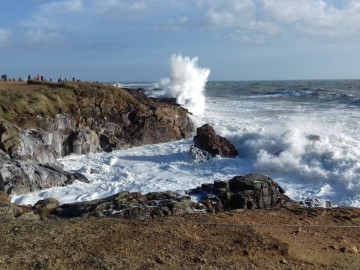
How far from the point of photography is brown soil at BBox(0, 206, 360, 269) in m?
6.36

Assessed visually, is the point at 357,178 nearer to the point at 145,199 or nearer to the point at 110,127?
the point at 145,199

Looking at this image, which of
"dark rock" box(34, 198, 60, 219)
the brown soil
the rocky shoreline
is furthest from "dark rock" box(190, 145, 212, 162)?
the brown soil

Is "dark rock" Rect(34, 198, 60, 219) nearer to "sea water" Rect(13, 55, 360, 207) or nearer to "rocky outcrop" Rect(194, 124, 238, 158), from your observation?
"sea water" Rect(13, 55, 360, 207)

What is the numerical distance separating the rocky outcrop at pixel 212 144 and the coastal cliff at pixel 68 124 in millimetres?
2878

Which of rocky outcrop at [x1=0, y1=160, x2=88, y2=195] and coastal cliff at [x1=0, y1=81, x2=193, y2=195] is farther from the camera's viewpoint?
coastal cliff at [x1=0, y1=81, x2=193, y2=195]

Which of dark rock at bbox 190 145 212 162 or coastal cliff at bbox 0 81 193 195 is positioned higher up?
coastal cliff at bbox 0 81 193 195

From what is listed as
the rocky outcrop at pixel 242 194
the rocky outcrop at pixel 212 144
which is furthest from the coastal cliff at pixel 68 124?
the rocky outcrop at pixel 242 194

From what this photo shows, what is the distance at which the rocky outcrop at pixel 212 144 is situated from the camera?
57.5 ft

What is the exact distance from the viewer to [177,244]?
707cm

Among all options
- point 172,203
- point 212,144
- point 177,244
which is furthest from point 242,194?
point 212,144

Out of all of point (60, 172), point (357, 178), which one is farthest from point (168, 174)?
point (357, 178)

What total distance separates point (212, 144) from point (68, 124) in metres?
5.91

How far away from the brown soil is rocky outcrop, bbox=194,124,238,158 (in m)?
8.72

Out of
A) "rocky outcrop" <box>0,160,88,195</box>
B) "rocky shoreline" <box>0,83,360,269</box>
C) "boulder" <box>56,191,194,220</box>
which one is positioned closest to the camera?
"rocky shoreline" <box>0,83,360,269</box>
